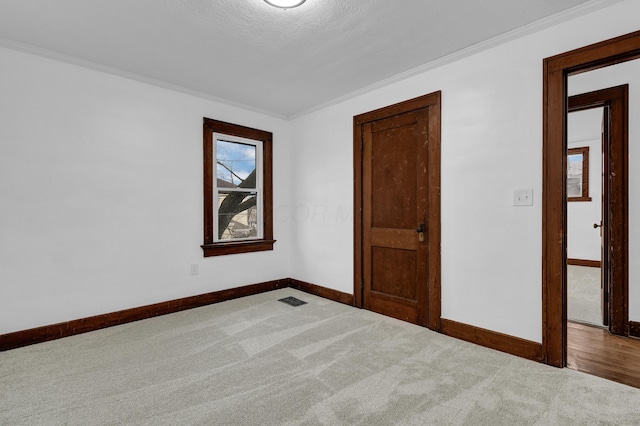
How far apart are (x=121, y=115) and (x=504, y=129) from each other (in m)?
3.55

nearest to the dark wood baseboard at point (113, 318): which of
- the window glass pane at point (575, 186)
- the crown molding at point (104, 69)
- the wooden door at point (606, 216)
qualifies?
the crown molding at point (104, 69)

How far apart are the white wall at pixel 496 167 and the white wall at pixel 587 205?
4538 millimetres

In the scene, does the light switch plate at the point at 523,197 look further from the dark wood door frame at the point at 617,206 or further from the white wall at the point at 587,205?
the white wall at the point at 587,205

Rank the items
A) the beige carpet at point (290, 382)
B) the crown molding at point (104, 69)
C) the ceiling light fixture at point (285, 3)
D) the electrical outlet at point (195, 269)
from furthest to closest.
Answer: the electrical outlet at point (195, 269) → the crown molding at point (104, 69) → the ceiling light fixture at point (285, 3) → the beige carpet at point (290, 382)

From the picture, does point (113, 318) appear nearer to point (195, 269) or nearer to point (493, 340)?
point (195, 269)

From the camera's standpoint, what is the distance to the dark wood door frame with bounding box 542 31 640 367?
7.22ft

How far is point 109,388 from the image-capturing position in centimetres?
198

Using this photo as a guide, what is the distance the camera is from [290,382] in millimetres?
2041

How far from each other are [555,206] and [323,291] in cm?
269

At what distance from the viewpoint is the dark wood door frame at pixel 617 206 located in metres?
2.79

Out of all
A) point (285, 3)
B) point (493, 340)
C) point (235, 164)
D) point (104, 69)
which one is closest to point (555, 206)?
point (493, 340)

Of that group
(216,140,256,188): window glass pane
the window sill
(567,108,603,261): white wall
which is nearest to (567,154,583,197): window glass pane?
(567,108,603,261): white wall

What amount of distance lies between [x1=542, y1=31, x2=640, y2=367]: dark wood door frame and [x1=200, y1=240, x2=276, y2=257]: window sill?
3.18m

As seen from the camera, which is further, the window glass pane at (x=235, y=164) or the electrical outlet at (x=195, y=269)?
the window glass pane at (x=235, y=164)
